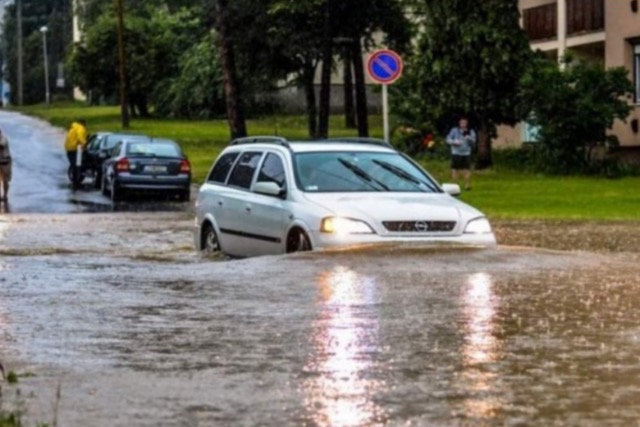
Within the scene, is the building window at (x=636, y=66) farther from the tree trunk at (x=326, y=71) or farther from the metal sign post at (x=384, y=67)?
the metal sign post at (x=384, y=67)

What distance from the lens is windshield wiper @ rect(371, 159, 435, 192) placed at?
1878 cm

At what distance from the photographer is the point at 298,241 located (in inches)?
701

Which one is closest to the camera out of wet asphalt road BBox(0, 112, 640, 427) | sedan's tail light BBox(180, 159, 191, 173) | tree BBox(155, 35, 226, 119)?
wet asphalt road BBox(0, 112, 640, 427)

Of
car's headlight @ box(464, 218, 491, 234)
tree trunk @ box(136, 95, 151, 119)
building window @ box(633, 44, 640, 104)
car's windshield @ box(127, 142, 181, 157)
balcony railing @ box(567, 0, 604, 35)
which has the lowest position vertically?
car's headlight @ box(464, 218, 491, 234)

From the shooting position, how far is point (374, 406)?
29.6 ft

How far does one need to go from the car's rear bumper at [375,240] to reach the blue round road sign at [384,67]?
11665mm

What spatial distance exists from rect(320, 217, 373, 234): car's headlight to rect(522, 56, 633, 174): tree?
27514mm

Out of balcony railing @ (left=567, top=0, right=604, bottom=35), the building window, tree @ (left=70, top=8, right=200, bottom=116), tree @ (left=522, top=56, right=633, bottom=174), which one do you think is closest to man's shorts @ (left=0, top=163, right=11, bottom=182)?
tree @ (left=522, top=56, right=633, bottom=174)

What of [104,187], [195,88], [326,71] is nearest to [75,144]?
[104,187]

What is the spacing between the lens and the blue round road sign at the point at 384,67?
29.0 m

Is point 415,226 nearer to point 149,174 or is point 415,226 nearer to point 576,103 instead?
point 149,174

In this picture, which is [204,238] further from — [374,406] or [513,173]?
[513,173]

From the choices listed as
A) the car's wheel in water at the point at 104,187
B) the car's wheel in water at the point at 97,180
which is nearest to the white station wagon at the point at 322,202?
the car's wheel in water at the point at 104,187

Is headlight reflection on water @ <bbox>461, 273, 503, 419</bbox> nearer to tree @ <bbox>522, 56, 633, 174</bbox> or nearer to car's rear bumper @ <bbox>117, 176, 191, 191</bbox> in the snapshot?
car's rear bumper @ <bbox>117, 176, 191, 191</bbox>
